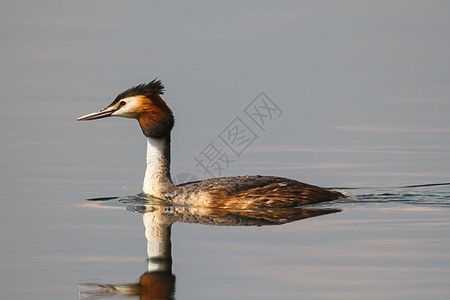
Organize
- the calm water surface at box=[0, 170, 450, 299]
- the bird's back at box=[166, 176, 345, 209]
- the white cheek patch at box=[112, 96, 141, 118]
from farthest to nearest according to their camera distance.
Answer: the white cheek patch at box=[112, 96, 141, 118] < the bird's back at box=[166, 176, 345, 209] < the calm water surface at box=[0, 170, 450, 299]

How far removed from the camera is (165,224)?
38.0 feet

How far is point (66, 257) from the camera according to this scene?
9781 millimetres

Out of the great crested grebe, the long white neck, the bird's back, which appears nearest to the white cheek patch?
the great crested grebe

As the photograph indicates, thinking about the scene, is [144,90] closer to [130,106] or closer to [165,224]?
[130,106]

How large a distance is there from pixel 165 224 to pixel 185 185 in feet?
5.47

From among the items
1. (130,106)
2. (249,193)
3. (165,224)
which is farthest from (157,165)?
(165,224)

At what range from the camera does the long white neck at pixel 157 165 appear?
1320cm

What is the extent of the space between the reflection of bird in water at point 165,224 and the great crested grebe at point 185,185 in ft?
0.57

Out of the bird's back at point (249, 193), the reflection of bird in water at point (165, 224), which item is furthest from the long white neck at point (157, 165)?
the reflection of bird in water at point (165, 224)

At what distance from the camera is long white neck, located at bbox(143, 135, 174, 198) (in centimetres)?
1320

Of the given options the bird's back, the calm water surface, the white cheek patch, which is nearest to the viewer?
the calm water surface

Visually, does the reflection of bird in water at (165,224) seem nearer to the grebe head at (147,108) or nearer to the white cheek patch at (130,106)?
the grebe head at (147,108)

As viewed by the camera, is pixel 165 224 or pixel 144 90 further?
pixel 144 90

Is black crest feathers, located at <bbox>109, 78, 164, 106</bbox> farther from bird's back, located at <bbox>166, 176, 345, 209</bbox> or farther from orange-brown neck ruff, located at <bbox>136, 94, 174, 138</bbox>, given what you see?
bird's back, located at <bbox>166, 176, 345, 209</bbox>
